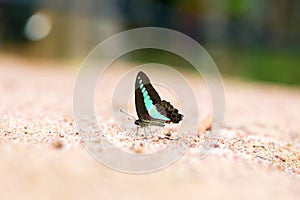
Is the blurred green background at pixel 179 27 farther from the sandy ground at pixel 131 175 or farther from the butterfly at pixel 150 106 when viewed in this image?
the butterfly at pixel 150 106

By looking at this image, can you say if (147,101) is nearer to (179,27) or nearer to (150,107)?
(150,107)

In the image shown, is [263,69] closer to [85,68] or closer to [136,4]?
[136,4]

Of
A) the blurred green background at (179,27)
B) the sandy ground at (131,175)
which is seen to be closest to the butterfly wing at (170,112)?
the sandy ground at (131,175)

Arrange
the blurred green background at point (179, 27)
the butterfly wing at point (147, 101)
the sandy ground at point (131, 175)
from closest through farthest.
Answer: the sandy ground at point (131, 175)
the butterfly wing at point (147, 101)
the blurred green background at point (179, 27)

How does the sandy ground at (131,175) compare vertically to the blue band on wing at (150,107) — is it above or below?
below

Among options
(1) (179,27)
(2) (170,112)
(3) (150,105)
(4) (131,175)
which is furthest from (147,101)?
(1) (179,27)

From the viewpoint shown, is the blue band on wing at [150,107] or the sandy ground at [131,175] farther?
the blue band on wing at [150,107]

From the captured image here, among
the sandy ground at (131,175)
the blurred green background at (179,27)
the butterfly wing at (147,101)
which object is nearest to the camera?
the sandy ground at (131,175)
